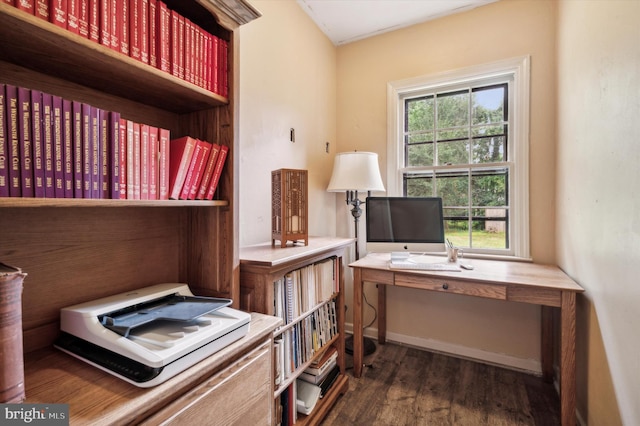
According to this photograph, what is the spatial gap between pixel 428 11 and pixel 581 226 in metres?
1.94

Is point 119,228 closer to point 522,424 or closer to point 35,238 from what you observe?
point 35,238

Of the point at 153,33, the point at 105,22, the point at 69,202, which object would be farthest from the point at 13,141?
the point at 153,33

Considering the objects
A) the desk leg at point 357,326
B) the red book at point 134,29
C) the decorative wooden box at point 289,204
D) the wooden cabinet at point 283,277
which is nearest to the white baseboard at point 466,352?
the desk leg at point 357,326

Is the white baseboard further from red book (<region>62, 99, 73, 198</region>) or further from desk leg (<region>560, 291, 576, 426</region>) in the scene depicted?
red book (<region>62, 99, 73, 198</region>)

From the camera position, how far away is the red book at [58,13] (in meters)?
0.68

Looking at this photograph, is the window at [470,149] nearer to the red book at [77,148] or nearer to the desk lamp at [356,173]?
the desk lamp at [356,173]

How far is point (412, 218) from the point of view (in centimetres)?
221

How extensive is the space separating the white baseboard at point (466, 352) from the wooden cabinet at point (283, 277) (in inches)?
32.8

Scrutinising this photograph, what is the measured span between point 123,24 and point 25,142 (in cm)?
43

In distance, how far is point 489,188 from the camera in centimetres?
232

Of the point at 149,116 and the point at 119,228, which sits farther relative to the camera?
the point at 149,116

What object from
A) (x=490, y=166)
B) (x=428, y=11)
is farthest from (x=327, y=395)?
(x=428, y=11)

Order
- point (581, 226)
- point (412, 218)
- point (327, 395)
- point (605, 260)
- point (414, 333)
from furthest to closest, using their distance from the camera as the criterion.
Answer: point (414, 333) → point (412, 218) → point (327, 395) → point (581, 226) → point (605, 260)

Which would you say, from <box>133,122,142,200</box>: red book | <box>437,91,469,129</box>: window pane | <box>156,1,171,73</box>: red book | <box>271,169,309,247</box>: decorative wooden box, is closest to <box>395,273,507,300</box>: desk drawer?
<box>271,169,309,247</box>: decorative wooden box
